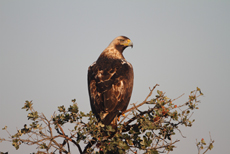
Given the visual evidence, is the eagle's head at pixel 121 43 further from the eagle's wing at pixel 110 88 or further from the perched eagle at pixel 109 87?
the eagle's wing at pixel 110 88

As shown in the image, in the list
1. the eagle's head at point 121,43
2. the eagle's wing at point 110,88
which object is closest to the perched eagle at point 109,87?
the eagle's wing at point 110,88

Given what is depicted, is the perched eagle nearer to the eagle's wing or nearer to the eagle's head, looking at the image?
the eagle's wing

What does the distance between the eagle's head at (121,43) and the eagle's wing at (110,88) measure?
4.93ft

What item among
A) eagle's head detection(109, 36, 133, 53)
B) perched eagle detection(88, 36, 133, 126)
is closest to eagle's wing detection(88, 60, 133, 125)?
perched eagle detection(88, 36, 133, 126)

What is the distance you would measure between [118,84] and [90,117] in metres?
2.06

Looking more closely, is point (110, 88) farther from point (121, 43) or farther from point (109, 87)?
point (121, 43)

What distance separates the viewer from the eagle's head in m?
9.99

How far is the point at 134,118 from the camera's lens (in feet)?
20.2

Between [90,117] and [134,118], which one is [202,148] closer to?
[134,118]

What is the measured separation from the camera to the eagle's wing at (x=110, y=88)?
A: 23.3 ft

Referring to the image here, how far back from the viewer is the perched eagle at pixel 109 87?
23.3 feet

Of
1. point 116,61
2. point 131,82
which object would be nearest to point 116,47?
point 116,61

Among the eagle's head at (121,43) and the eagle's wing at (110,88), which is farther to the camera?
the eagle's head at (121,43)

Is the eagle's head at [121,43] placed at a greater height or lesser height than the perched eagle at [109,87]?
greater
